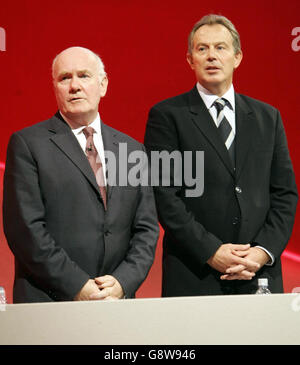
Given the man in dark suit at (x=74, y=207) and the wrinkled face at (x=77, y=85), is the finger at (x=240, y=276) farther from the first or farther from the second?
the wrinkled face at (x=77, y=85)

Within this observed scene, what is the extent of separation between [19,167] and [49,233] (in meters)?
0.26

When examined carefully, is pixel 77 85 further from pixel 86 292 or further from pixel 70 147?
pixel 86 292

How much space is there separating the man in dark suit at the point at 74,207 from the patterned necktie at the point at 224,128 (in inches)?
14.1

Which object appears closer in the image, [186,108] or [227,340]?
[227,340]

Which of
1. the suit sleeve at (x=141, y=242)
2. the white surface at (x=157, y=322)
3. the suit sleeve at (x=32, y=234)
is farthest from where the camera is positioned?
the suit sleeve at (x=141, y=242)

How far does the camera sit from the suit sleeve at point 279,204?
3.01 metres

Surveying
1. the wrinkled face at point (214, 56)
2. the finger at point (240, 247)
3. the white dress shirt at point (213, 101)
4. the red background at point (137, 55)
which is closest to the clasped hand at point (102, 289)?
the finger at point (240, 247)

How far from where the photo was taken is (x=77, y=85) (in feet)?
9.46

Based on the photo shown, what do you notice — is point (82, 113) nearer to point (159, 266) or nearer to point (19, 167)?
point (19, 167)

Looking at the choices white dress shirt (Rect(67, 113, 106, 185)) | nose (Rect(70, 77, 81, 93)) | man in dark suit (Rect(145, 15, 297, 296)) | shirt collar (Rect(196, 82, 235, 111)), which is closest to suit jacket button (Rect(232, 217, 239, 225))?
man in dark suit (Rect(145, 15, 297, 296))

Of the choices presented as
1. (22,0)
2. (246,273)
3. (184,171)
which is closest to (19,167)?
(184,171)

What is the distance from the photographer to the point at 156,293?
3744 millimetres

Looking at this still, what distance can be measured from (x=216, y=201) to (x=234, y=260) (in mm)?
254

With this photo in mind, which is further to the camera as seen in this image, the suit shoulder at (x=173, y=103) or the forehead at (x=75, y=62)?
the suit shoulder at (x=173, y=103)
